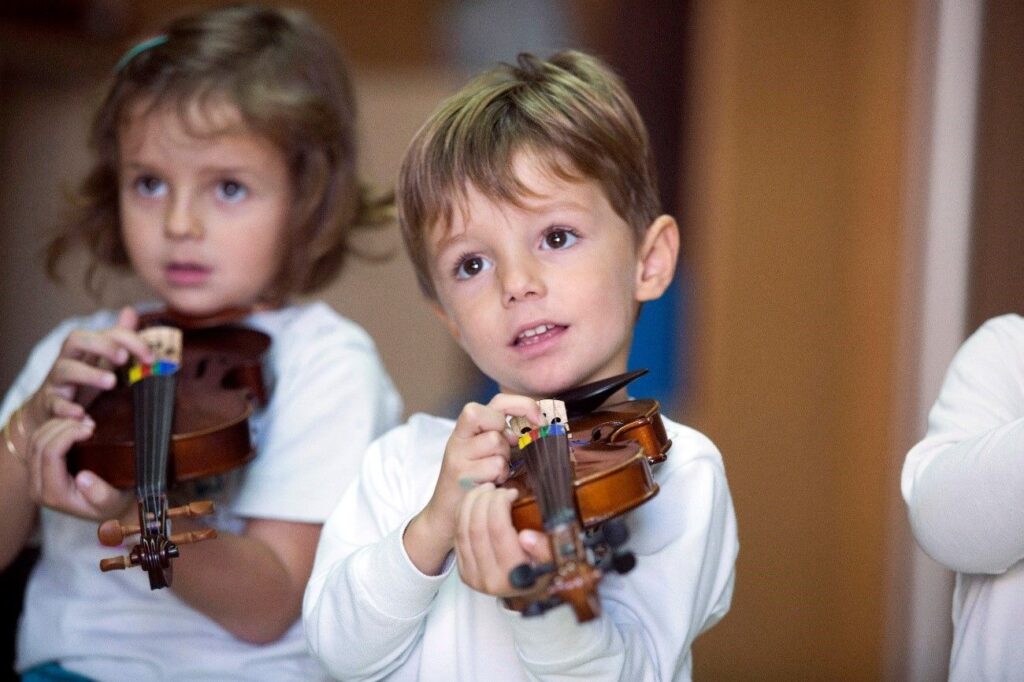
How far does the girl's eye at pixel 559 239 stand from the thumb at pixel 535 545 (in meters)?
0.39

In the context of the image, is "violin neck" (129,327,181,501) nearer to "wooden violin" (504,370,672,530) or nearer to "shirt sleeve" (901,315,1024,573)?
"wooden violin" (504,370,672,530)

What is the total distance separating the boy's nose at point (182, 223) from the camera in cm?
157

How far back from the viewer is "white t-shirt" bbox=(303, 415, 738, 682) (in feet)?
3.72

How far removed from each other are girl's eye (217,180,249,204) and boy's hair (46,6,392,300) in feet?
0.26

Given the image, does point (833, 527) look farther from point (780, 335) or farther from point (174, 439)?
point (174, 439)

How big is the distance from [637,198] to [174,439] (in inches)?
23.1

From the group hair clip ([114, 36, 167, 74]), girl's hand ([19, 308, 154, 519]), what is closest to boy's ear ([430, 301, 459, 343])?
girl's hand ([19, 308, 154, 519])

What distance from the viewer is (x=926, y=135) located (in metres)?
2.66

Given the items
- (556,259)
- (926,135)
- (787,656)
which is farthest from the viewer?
(787,656)

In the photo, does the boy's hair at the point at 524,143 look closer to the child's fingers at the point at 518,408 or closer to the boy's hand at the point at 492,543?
the child's fingers at the point at 518,408

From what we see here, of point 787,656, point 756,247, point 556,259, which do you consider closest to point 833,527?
point 787,656

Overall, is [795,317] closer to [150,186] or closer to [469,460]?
[150,186]

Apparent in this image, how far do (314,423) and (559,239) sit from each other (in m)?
0.49

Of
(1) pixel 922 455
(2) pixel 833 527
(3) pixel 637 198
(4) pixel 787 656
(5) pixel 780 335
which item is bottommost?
(4) pixel 787 656
